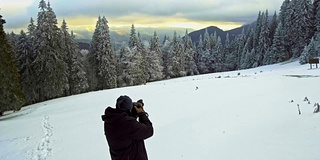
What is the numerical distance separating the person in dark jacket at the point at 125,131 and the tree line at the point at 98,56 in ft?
69.0

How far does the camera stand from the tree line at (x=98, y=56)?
36.5m

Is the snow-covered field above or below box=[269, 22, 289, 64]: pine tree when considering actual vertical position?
below

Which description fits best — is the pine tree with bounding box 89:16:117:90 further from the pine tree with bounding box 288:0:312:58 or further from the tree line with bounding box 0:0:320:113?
the pine tree with bounding box 288:0:312:58

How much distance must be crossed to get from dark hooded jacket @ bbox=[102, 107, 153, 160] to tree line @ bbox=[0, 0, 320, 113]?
2104 centimetres

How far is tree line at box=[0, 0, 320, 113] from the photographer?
3653 centimetres

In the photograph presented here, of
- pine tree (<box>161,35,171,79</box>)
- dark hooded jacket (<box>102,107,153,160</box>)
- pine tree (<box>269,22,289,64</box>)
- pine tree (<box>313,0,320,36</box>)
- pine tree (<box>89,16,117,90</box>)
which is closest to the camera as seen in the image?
dark hooded jacket (<box>102,107,153,160</box>)

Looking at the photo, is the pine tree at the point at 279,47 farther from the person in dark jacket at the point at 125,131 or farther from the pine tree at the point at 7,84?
the person in dark jacket at the point at 125,131

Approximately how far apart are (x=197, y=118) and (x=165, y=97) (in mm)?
8067

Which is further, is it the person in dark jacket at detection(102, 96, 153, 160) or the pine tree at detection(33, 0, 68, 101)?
the pine tree at detection(33, 0, 68, 101)

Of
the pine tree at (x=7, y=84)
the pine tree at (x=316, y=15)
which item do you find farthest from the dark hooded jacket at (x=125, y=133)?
the pine tree at (x=316, y=15)

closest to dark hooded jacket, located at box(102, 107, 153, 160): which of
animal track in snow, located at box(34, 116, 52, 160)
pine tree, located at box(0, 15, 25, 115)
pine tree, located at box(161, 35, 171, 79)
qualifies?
animal track in snow, located at box(34, 116, 52, 160)

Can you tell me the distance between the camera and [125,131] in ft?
13.0

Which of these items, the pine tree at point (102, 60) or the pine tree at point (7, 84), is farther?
the pine tree at point (102, 60)

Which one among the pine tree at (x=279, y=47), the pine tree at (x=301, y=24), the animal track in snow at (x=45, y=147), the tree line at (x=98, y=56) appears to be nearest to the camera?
the animal track in snow at (x=45, y=147)
